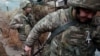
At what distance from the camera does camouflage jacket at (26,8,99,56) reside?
17.4 feet

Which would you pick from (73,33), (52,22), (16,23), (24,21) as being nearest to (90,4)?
(73,33)

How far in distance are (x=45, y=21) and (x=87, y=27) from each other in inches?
25.4

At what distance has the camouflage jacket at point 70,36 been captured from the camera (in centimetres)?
530

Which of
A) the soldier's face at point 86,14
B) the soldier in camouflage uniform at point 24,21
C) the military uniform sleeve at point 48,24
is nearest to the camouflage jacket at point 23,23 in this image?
the soldier in camouflage uniform at point 24,21

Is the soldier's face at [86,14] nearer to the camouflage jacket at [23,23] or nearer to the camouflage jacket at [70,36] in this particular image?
the camouflage jacket at [70,36]

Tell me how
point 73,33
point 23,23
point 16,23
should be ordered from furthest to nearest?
point 16,23 → point 23,23 → point 73,33

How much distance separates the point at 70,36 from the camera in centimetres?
533

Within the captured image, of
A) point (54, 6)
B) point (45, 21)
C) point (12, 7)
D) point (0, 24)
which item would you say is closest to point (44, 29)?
point (45, 21)

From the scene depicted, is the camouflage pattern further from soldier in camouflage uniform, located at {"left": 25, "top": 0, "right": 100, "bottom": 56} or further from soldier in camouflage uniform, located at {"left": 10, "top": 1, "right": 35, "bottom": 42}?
soldier in camouflage uniform, located at {"left": 10, "top": 1, "right": 35, "bottom": 42}

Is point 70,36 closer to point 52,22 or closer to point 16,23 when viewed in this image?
point 52,22

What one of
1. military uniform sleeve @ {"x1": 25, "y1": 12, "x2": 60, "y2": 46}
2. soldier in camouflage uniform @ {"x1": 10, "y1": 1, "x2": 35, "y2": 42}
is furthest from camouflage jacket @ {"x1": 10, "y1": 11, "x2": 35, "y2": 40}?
military uniform sleeve @ {"x1": 25, "y1": 12, "x2": 60, "y2": 46}

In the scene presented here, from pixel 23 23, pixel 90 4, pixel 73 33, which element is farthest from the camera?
pixel 23 23

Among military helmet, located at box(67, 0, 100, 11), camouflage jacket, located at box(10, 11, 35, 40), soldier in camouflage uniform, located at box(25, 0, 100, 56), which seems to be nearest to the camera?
military helmet, located at box(67, 0, 100, 11)

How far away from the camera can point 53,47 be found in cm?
553
